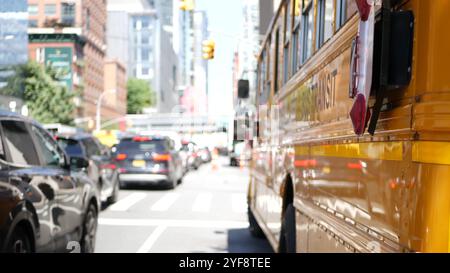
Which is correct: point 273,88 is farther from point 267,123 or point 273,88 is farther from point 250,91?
point 250,91

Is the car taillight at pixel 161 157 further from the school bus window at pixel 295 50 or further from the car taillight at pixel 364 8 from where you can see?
the car taillight at pixel 364 8

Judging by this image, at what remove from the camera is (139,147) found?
19.9m

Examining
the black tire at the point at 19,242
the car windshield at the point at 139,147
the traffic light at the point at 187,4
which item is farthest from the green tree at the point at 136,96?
the black tire at the point at 19,242

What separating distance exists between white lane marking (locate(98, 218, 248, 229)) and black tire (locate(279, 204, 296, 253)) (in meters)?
5.60

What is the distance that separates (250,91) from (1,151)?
755 cm

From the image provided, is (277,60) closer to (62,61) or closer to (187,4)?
(187,4)

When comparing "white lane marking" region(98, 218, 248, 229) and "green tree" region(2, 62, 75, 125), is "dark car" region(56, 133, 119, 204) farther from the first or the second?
"green tree" region(2, 62, 75, 125)

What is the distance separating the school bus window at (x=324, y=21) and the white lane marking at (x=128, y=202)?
1041 cm

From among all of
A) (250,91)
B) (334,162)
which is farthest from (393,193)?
(250,91)

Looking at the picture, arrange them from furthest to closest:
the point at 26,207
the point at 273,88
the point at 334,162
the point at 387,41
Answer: the point at 273,88, the point at 26,207, the point at 334,162, the point at 387,41

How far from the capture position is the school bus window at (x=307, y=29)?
4881 millimetres

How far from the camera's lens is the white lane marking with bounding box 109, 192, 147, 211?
14.4 meters

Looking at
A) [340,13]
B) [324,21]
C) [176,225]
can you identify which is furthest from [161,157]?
[340,13]
